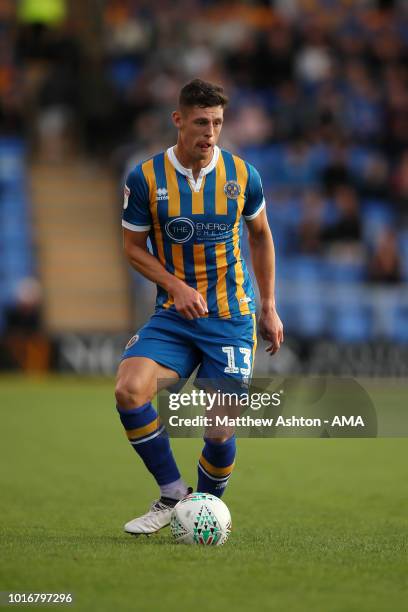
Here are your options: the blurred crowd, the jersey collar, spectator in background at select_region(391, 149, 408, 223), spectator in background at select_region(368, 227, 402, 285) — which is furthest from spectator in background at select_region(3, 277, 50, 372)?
the jersey collar

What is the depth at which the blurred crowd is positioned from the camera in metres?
18.3

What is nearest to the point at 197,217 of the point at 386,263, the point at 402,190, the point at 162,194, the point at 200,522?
the point at 162,194

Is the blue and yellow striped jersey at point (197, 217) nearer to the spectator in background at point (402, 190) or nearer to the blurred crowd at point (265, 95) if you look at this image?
the blurred crowd at point (265, 95)

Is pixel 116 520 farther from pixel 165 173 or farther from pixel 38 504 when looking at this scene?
pixel 165 173

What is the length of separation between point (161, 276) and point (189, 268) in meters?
0.20

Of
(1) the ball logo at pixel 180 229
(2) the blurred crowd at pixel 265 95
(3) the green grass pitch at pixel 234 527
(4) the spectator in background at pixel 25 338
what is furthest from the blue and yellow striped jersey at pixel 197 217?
(2) the blurred crowd at pixel 265 95

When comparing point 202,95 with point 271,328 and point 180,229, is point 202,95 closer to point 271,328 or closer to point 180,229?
point 180,229

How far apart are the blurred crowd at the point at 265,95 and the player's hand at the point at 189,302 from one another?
11.5 meters

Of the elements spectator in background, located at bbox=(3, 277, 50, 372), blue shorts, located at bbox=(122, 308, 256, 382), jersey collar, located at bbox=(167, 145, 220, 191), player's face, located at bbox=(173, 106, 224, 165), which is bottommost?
spectator in background, located at bbox=(3, 277, 50, 372)

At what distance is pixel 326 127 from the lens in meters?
19.2

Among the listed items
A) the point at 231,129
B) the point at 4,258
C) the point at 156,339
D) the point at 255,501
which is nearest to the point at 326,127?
the point at 231,129

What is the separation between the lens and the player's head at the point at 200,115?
5867 mm

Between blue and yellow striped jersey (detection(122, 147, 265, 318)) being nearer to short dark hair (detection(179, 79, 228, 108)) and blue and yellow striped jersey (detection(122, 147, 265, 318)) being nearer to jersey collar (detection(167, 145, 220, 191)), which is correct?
jersey collar (detection(167, 145, 220, 191))

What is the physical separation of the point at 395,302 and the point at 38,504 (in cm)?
1014
